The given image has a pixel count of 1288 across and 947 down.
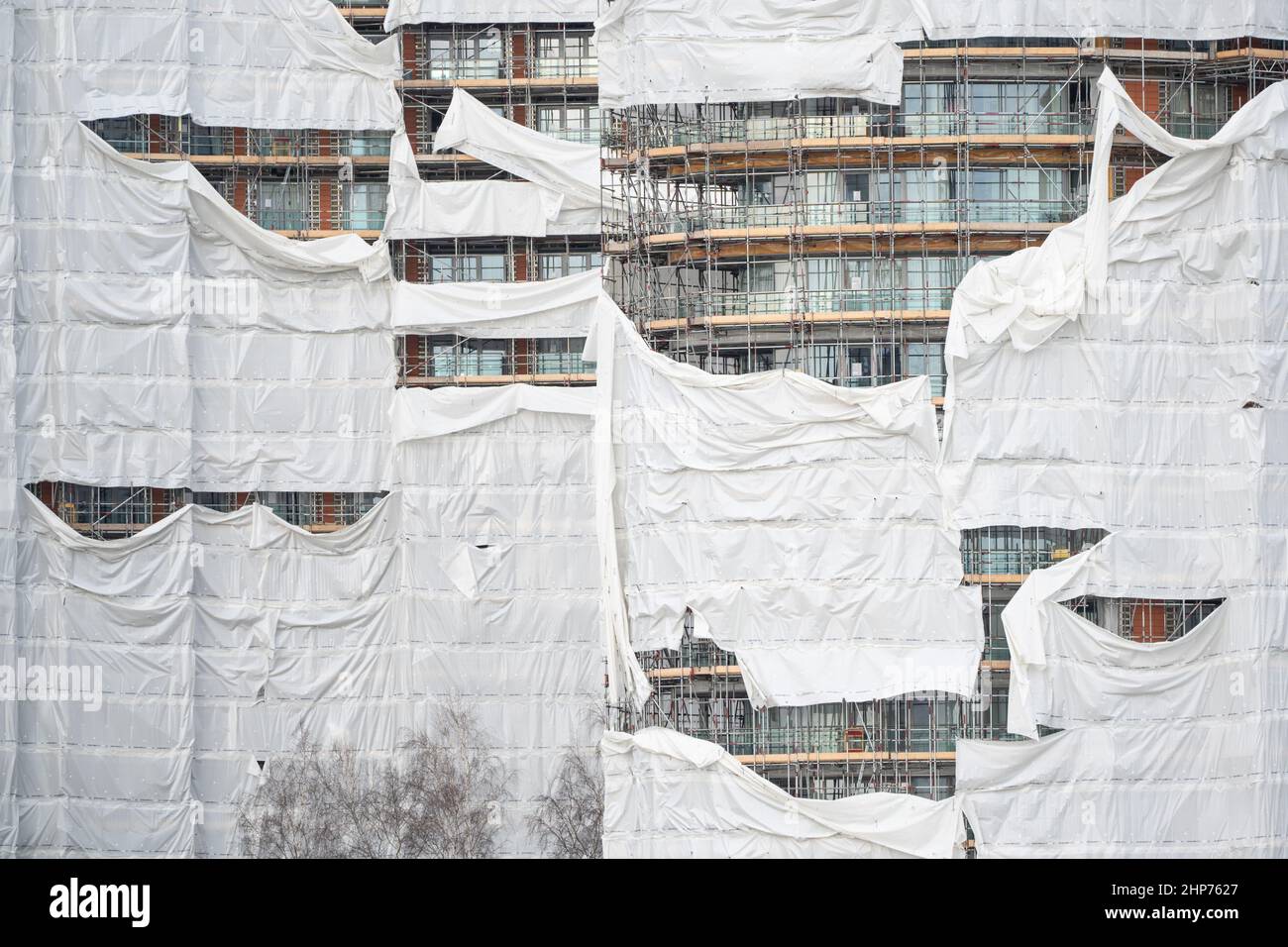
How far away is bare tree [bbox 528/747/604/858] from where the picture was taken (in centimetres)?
6969

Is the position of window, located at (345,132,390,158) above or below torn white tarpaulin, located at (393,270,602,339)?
above

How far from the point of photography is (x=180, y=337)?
72938 millimetres

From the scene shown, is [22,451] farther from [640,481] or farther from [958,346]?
[958,346]

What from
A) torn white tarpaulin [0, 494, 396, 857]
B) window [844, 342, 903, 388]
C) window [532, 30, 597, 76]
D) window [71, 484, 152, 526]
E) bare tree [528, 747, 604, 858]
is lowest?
bare tree [528, 747, 604, 858]

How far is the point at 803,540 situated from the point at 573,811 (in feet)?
42.4

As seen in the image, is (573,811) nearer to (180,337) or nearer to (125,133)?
(180,337)

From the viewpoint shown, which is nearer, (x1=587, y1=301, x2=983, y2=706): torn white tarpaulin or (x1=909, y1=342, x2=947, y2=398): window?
(x1=587, y1=301, x2=983, y2=706): torn white tarpaulin

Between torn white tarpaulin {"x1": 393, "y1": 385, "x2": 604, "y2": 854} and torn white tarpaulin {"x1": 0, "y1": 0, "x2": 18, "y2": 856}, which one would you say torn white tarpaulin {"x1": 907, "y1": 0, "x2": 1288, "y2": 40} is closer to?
torn white tarpaulin {"x1": 393, "y1": 385, "x2": 604, "y2": 854}

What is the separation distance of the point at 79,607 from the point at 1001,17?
28.5 metres

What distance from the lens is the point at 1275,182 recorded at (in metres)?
61.4

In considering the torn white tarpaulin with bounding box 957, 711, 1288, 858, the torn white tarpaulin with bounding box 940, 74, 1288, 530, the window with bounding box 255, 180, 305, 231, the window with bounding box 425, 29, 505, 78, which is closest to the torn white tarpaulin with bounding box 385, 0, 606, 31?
the window with bounding box 425, 29, 505, 78

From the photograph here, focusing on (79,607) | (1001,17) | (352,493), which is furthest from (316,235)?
(1001,17)

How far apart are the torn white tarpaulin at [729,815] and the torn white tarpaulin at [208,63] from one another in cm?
2190

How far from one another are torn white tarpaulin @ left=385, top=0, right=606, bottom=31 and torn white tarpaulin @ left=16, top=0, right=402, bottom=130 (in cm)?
98
